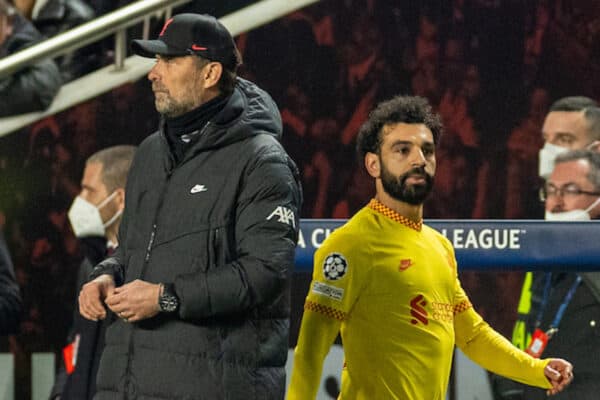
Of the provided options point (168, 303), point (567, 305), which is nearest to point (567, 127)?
point (567, 305)

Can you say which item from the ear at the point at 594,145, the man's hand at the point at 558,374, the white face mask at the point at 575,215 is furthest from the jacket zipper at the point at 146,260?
the ear at the point at 594,145

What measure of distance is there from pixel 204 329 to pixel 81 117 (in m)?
2.43

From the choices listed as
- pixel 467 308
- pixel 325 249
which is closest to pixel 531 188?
pixel 467 308

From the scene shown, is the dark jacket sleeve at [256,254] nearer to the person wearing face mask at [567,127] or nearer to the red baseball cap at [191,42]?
the red baseball cap at [191,42]

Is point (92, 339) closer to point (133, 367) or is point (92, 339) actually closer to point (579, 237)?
point (133, 367)

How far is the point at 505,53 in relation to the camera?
16.5 ft

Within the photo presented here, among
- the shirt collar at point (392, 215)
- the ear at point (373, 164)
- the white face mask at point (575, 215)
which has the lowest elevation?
the white face mask at point (575, 215)

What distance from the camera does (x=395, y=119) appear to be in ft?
11.4

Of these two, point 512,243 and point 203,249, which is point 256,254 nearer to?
point 203,249

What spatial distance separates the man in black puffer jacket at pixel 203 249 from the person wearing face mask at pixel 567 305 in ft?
5.59

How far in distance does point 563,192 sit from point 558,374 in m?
1.58

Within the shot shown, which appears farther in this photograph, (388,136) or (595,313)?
(595,313)

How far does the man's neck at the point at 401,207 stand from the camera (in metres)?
3.38

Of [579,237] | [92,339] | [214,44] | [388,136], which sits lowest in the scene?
[92,339]
